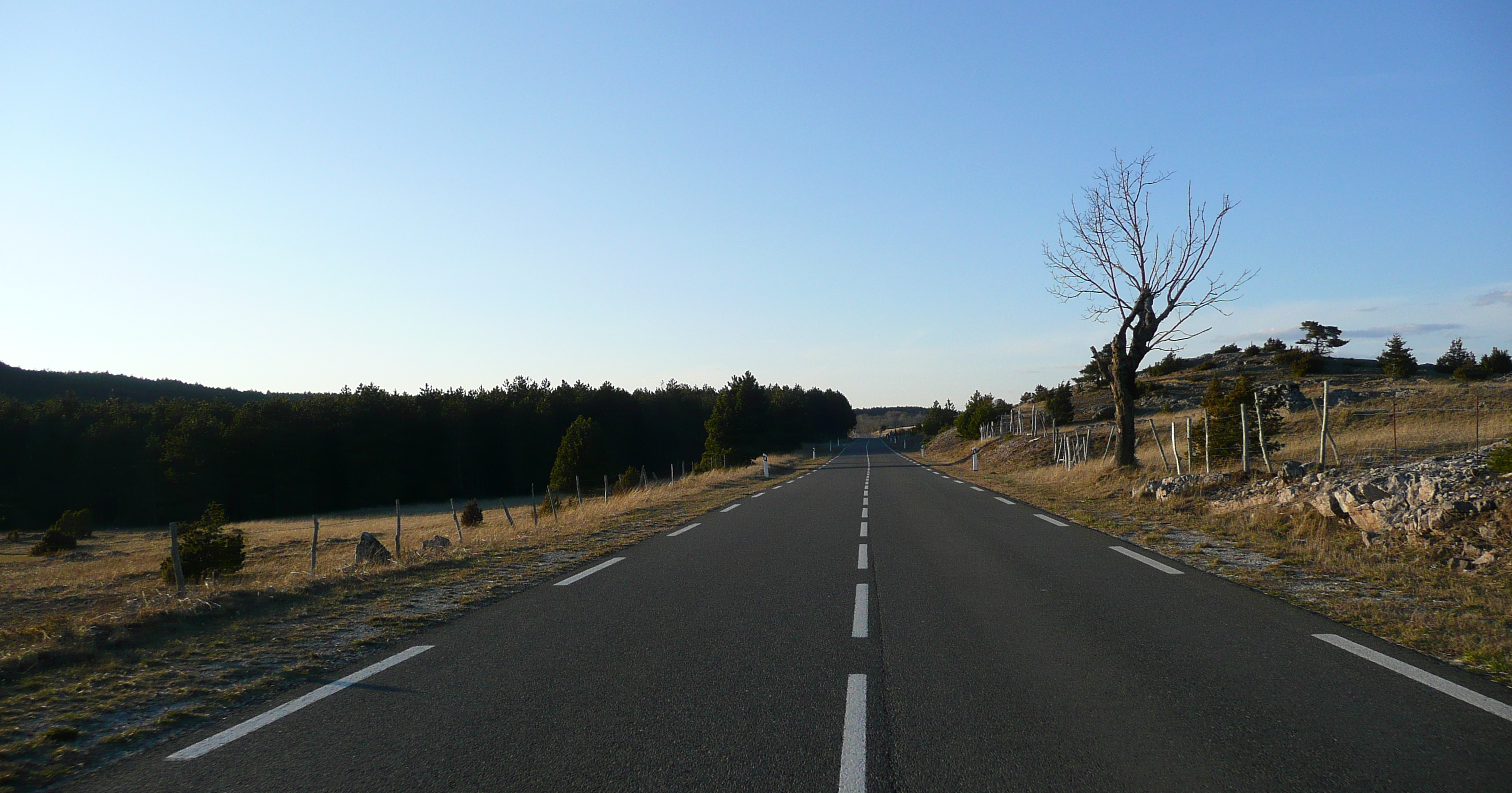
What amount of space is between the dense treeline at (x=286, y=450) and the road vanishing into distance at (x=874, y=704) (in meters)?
48.3

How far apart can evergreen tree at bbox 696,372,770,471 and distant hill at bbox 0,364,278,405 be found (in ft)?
226

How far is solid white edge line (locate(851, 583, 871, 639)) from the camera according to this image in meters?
6.30

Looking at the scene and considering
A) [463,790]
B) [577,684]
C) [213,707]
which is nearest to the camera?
[463,790]

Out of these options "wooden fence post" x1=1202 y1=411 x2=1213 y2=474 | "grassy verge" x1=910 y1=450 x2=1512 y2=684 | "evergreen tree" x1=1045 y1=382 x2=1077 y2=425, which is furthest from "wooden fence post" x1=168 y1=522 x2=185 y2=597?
"evergreen tree" x1=1045 y1=382 x2=1077 y2=425

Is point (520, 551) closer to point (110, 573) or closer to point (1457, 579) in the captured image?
point (1457, 579)

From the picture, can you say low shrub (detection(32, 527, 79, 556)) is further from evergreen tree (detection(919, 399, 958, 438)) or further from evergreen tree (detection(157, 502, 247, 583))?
evergreen tree (detection(919, 399, 958, 438))

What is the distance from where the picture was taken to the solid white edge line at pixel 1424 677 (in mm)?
4332

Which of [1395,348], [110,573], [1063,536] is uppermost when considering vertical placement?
[1395,348]

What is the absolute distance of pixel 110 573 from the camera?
96.3 ft

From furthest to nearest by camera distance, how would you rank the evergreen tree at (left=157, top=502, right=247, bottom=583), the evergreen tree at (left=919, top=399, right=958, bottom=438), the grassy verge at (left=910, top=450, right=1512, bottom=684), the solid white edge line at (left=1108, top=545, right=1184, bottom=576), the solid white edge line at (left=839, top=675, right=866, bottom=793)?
the evergreen tree at (left=919, top=399, right=958, bottom=438) → the evergreen tree at (left=157, top=502, right=247, bottom=583) → the solid white edge line at (left=1108, top=545, right=1184, bottom=576) → the grassy verge at (left=910, top=450, right=1512, bottom=684) → the solid white edge line at (left=839, top=675, right=866, bottom=793)

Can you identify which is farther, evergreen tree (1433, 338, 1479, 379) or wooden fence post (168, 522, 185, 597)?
evergreen tree (1433, 338, 1479, 379)

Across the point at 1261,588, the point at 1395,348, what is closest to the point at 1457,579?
the point at 1261,588

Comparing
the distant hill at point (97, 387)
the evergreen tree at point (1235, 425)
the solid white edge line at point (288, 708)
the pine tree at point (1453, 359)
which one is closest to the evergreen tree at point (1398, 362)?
the pine tree at point (1453, 359)

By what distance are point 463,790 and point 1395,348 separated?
74.1 m
